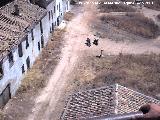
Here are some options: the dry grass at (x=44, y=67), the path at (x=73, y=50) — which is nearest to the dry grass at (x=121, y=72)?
the path at (x=73, y=50)

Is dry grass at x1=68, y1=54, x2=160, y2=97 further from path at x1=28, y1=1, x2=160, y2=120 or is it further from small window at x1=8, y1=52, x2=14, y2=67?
small window at x1=8, y1=52, x2=14, y2=67

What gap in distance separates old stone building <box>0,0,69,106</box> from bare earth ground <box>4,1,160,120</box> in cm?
184

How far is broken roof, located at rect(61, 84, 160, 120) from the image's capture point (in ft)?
65.8

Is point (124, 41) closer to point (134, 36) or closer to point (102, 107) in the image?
point (134, 36)

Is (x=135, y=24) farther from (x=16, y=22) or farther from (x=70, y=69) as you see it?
(x=16, y=22)

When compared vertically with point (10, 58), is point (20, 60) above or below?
below

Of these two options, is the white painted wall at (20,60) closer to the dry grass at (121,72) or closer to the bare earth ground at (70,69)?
the bare earth ground at (70,69)

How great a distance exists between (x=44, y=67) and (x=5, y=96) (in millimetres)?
8729

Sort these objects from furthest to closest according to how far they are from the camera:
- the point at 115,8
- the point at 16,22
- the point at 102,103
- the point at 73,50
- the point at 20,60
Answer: the point at 115,8, the point at 73,50, the point at 16,22, the point at 20,60, the point at 102,103

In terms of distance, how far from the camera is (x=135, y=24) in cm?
5384

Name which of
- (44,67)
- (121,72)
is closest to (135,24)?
(121,72)

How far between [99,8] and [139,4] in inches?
363

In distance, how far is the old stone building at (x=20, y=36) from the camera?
29.8 m

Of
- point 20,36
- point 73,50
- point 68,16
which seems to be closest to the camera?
point 20,36
